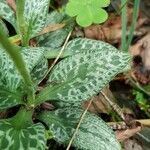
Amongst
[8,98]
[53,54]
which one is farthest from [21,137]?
[53,54]

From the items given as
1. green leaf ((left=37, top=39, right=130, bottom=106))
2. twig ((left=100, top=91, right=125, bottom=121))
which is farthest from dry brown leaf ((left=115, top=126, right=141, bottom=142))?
green leaf ((left=37, top=39, right=130, bottom=106))

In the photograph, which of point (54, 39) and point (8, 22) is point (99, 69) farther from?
point (8, 22)

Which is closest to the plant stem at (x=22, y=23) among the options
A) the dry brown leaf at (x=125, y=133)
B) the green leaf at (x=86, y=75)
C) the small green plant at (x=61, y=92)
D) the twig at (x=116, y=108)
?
the small green plant at (x=61, y=92)

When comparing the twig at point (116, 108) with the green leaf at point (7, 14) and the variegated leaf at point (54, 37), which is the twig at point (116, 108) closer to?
the variegated leaf at point (54, 37)

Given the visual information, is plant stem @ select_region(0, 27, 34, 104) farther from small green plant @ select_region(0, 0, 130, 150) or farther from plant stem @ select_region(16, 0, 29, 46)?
plant stem @ select_region(16, 0, 29, 46)

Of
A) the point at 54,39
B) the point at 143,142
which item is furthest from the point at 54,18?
the point at 143,142
